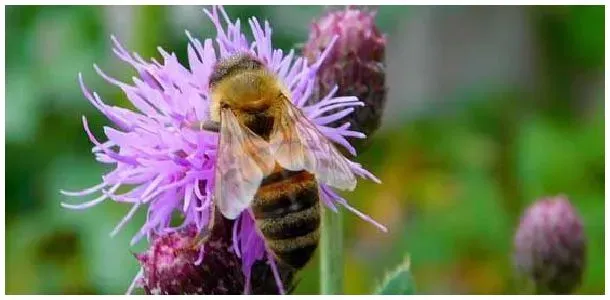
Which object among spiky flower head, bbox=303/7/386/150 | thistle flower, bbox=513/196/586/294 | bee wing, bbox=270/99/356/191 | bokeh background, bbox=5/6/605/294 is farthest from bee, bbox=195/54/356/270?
thistle flower, bbox=513/196/586/294

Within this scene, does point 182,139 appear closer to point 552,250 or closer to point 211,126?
point 211,126

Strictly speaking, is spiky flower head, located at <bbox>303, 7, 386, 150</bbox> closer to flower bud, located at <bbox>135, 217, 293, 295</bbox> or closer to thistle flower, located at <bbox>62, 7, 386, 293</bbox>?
thistle flower, located at <bbox>62, 7, 386, 293</bbox>

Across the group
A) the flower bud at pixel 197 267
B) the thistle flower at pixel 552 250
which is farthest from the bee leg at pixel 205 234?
the thistle flower at pixel 552 250

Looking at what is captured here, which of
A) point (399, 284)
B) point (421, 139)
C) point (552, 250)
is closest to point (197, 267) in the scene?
point (399, 284)

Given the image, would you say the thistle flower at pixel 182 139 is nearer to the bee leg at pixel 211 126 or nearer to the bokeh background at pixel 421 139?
the bee leg at pixel 211 126

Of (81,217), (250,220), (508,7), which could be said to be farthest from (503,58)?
(250,220)

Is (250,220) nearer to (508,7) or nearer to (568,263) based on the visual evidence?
(568,263)

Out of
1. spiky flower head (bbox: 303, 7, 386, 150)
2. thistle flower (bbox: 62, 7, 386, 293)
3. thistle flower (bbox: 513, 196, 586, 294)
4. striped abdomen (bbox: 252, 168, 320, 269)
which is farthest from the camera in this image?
thistle flower (bbox: 513, 196, 586, 294)
